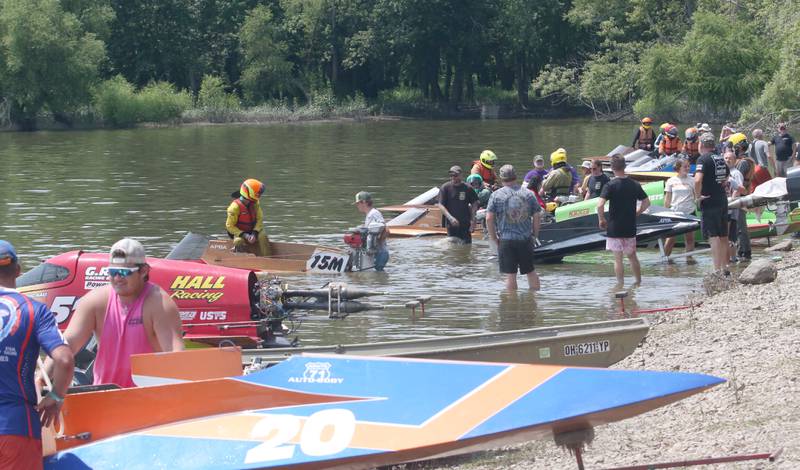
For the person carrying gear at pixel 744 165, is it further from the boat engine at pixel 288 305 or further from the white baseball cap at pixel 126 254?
the white baseball cap at pixel 126 254

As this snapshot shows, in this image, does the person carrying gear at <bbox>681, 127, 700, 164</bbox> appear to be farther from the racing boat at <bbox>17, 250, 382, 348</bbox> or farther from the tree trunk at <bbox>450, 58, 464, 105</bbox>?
the tree trunk at <bbox>450, 58, 464, 105</bbox>

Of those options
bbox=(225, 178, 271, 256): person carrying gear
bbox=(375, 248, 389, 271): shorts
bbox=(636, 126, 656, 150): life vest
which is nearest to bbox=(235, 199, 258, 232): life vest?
bbox=(225, 178, 271, 256): person carrying gear

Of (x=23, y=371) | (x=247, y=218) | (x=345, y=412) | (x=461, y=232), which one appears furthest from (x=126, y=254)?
(x=461, y=232)

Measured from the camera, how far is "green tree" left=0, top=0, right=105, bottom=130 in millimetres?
67938

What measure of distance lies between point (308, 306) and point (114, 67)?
71.2 metres

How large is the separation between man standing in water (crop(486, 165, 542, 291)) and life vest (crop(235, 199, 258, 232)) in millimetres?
3838

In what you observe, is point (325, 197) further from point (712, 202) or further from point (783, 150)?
point (712, 202)

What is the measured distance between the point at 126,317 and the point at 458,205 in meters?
12.1

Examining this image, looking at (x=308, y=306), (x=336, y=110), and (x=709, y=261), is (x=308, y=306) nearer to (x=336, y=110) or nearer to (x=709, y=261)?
(x=709, y=261)

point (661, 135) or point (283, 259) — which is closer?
point (283, 259)

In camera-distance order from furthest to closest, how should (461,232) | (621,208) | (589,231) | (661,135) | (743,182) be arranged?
(661,135)
(461,232)
(743,182)
(589,231)
(621,208)

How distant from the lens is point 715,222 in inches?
575

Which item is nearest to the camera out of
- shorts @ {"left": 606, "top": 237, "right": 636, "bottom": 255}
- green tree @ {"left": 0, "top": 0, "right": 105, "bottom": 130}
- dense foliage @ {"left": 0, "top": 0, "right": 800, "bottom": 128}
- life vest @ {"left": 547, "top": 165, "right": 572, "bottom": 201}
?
shorts @ {"left": 606, "top": 237, "right": 636, "bottom": 255}

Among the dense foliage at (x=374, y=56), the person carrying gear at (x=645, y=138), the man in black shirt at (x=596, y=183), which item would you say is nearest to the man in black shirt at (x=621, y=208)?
Result: the man in black shirt at (x=596, y=183)
